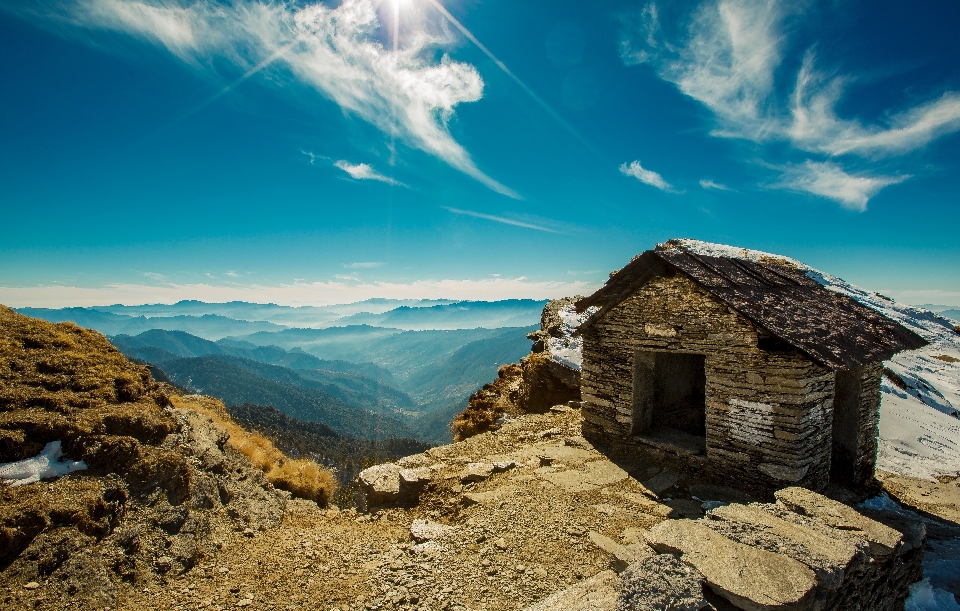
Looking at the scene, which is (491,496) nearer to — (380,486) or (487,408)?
(380,486)

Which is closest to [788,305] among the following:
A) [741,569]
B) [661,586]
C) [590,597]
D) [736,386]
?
[736,386]

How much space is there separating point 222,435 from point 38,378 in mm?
2848

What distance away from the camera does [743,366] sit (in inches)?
273

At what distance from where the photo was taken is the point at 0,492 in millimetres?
4352

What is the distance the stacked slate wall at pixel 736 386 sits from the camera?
655 cm

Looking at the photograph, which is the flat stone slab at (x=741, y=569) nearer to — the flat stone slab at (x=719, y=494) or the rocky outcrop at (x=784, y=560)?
the rocky outcrop at (x=784, y=560)

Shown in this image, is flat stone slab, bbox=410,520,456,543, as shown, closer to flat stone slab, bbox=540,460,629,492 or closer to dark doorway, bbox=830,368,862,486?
flat stone slab, bbox=540,460,629,492

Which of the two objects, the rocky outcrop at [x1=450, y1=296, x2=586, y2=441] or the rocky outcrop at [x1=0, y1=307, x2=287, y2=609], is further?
the rocky outcrop at [x1=450, y1=296, x2=586, y2=441]

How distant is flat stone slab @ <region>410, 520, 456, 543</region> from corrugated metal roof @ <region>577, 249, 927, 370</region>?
5176mm

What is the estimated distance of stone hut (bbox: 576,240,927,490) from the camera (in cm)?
657

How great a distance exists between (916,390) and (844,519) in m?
13.8

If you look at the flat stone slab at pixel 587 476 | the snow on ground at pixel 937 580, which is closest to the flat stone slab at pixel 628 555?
the flat stone slab at pixel 587 476

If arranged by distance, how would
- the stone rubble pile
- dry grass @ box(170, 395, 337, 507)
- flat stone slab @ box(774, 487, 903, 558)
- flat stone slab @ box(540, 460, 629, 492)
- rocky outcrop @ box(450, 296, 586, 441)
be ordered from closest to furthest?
the stone rubble pile → flat stone slab @ box(774, 487, 903, 558) → flat stone slab @ box(540, 460, 629, 492) → dry grass @ box(170, 395, 337, 507) → rocky outcrop @ box(450, 296, 586, 441)

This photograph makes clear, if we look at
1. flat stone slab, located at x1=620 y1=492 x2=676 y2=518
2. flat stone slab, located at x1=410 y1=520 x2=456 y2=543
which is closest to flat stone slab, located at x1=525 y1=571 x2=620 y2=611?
flat stone slab, located at x1=410 y1=520 x2=456 y2=543
